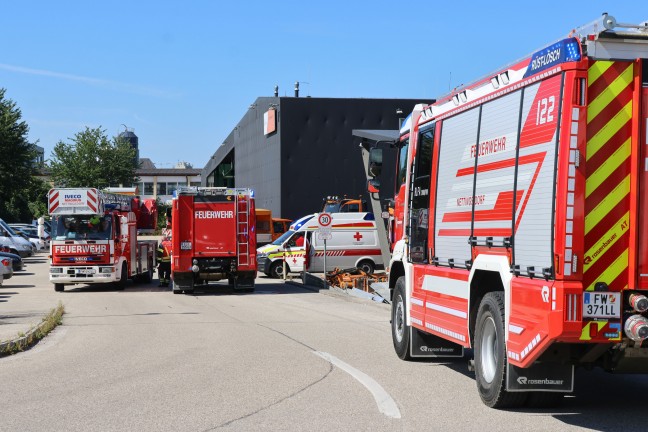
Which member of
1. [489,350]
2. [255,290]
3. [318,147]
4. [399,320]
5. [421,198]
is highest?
[318,147]

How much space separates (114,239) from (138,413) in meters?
20.9

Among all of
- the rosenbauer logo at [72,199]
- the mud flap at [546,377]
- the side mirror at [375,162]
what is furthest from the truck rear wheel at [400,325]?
the rosenbauer logo at [72,199]

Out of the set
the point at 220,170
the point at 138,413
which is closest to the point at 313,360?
the point at 138,413

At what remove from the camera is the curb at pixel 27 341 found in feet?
42.5

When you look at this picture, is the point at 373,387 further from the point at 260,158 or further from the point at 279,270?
the point at 260,158

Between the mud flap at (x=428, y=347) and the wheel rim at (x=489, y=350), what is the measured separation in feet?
9.39

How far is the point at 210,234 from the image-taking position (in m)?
27.1

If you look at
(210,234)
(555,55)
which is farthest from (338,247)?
(555,55)

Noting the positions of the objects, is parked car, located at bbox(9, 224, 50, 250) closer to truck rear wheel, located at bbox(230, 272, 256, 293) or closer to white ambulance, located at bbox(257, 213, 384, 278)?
white ambulance, located at bbox(257, 213, 384, 278)

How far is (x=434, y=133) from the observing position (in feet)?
34.6

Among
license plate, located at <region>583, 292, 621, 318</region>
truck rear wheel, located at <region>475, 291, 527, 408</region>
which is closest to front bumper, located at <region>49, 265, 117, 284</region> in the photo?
truck rear wheel, located at <region>475, 291, 527, 408</region>

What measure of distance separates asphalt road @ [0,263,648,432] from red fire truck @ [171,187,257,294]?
31.7 feet

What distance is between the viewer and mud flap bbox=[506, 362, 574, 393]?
757cm

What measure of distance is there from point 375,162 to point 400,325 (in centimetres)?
230
